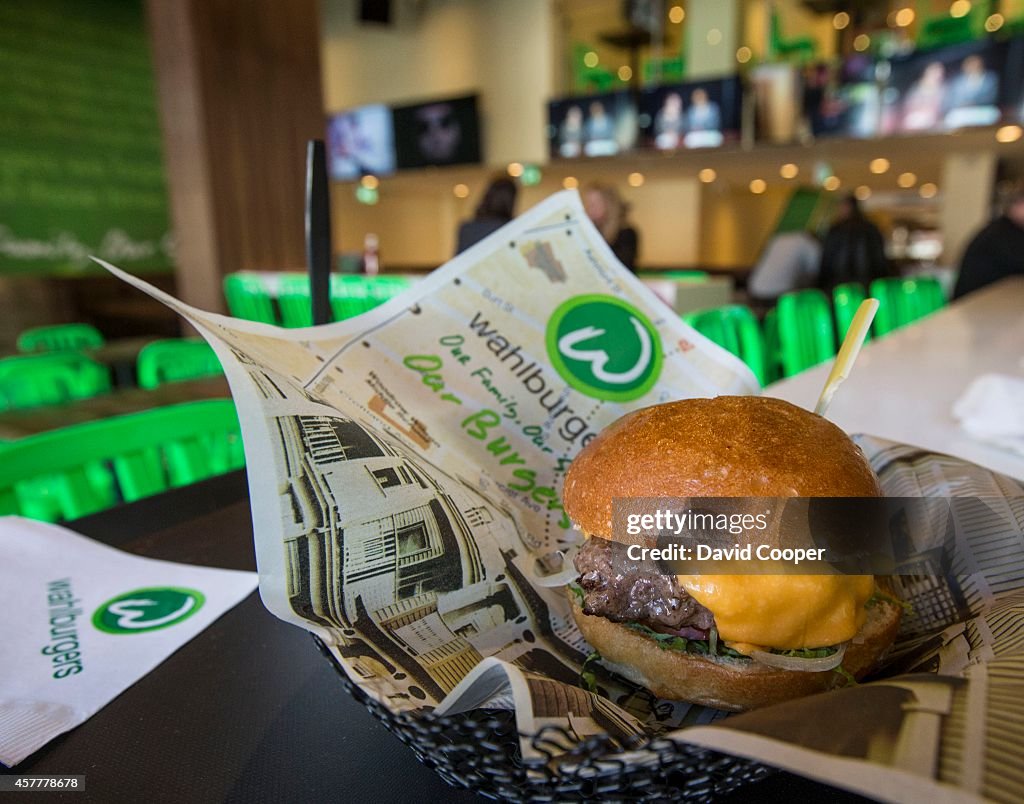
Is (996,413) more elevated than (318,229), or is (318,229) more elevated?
(318,229)

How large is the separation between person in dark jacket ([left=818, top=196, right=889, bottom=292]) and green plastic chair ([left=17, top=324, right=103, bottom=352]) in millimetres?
5306

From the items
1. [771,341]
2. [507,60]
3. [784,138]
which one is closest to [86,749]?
[771,341]

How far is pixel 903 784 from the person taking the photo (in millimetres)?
316

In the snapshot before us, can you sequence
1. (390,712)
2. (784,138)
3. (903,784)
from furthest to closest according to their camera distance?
(784,138), (390,712), (903,784)

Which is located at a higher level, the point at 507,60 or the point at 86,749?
the point at 507,60

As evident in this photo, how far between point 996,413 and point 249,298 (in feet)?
14.2

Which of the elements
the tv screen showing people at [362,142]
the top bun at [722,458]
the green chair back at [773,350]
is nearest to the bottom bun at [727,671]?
the top bun at [722,458]

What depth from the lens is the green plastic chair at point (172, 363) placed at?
8.61 ft

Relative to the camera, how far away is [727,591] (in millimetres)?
550

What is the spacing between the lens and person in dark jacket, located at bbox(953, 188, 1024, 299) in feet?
14.4

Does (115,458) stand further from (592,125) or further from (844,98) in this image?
(592,125)

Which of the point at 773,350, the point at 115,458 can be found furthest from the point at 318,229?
the point at 773,350

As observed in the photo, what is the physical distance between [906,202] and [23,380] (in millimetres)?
14428

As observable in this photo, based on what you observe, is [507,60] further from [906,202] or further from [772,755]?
[772,755]
